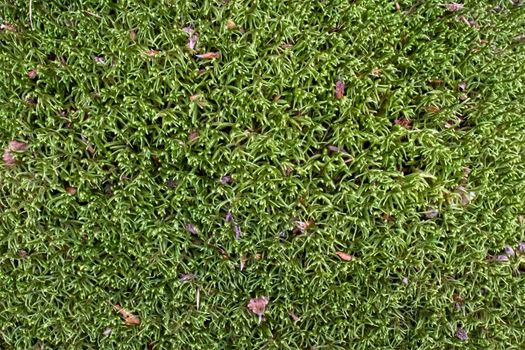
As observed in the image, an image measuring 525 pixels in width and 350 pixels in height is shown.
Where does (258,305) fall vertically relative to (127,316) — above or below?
above

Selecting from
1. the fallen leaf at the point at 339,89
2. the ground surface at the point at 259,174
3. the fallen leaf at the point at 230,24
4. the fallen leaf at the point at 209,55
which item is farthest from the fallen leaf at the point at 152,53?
the fallen leaf at the point at 339,89

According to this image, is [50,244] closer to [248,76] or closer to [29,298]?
[29,298]

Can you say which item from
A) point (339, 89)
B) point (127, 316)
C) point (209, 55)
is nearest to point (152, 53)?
point (209, 55)

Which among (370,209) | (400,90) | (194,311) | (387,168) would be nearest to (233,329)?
(194,311)

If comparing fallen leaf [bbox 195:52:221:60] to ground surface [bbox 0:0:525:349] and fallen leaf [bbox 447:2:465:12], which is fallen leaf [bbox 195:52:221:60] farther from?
fallen leaf [bbox 447:2:465:12]

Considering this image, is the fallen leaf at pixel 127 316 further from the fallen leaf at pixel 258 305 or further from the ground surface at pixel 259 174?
the fallen leaf at pixel 258 305

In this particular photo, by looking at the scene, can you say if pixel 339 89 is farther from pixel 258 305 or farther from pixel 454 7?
pixel 258 305
